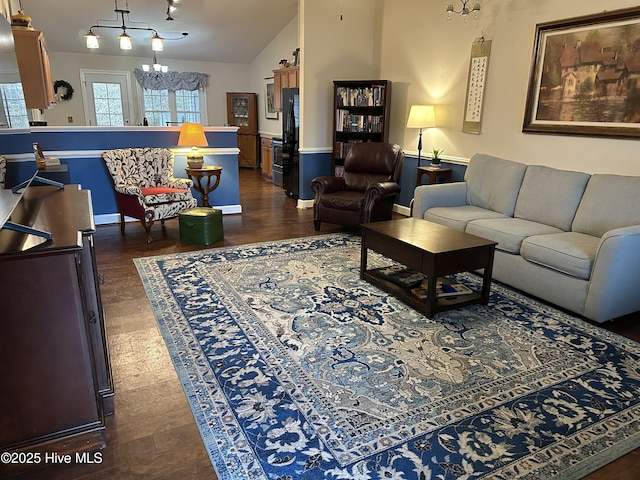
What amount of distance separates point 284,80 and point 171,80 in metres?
3.24

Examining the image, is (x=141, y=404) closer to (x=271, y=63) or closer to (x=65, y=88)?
(x=271, y=63)

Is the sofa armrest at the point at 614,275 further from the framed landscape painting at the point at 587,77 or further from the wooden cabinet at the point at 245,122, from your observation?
the wooden cabinet at the point at 245,122

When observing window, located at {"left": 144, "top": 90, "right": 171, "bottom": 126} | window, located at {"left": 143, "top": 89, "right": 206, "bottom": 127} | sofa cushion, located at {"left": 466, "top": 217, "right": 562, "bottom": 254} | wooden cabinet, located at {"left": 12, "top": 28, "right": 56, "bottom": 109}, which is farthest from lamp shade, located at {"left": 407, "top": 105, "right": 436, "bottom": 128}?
window, located at {"left": 144, "top": 90, "right": 171, "bottom": 126}

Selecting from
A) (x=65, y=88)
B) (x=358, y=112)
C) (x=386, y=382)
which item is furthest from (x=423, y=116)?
(x=65, y=88)

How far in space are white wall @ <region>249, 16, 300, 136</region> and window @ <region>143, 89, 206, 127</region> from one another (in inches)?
51.6

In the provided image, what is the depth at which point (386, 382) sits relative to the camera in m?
2.26

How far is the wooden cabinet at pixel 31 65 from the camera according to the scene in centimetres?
375

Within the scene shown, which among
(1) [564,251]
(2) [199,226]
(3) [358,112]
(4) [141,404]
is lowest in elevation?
(4) [141,404]

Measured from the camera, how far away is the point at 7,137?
179cm

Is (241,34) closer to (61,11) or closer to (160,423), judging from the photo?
(61,11)

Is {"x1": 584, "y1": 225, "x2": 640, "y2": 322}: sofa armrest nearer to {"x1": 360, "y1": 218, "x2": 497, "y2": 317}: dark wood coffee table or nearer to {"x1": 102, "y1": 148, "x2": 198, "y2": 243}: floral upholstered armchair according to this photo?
{"x1": 360, "y1": 218, "x2": 497, "y2": 317}: dark wood coffee table

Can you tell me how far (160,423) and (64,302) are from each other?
71cm

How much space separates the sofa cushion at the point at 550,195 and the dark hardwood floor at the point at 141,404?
3.16 feet

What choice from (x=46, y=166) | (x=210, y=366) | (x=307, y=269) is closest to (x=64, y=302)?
(x=210, y=366)
